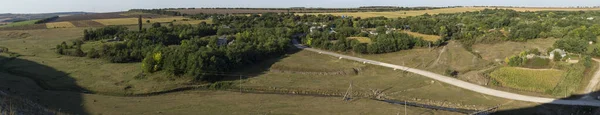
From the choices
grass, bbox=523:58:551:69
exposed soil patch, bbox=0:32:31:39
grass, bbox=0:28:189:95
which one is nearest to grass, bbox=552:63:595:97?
grass, bbox=523:58:551:69

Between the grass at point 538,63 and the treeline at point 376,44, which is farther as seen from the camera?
the treeline at point 376,44

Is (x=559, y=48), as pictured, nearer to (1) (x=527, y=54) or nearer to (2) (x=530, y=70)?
(1) (x=527, y=54)

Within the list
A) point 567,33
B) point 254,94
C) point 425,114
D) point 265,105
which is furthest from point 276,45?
point 567,33

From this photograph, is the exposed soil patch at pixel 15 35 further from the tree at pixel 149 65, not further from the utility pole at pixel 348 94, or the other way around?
the utility pole at pixel 348 94

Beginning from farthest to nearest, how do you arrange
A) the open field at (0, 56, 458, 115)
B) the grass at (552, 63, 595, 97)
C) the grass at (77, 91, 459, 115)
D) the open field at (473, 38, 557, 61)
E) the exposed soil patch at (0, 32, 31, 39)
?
the exposed soil patch at (0, 32, 31, 39) < the open field at (473, 38, 557, 61) < the grass at (552, 63, 595, 97) < the open field at (0, 56, 458, 115) < the grass at (77, 91, 459, 115)

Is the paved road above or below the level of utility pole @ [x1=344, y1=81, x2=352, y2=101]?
above

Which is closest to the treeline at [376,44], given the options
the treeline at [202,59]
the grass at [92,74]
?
the treeline at [202,59]

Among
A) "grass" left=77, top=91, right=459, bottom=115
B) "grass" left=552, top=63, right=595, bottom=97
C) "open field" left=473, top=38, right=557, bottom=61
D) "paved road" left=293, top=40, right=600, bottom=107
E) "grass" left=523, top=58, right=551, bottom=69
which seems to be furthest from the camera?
"open field" left=473, top=38, right=557, bottom=61

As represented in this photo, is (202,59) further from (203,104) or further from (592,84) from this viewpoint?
(592,84)

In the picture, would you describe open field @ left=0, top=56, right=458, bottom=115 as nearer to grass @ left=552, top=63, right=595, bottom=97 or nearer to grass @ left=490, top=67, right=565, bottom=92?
grass @ left=490, top=67, right=565, bottom=92
